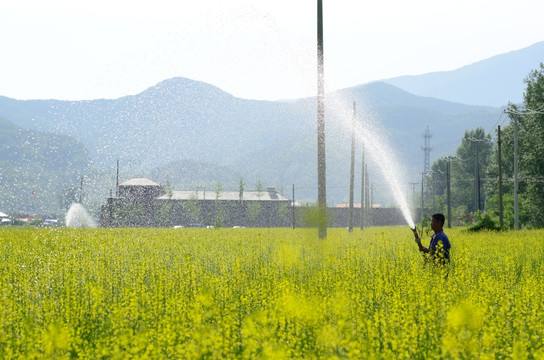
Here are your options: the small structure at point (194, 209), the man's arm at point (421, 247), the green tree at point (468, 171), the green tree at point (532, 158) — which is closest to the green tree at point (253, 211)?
the small structure at point (194, 209)

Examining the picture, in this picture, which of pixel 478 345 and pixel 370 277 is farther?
pixel 370 277

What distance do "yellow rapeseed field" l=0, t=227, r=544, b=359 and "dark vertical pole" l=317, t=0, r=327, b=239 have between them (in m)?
6.10

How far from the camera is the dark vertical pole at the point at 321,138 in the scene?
22.1 meters

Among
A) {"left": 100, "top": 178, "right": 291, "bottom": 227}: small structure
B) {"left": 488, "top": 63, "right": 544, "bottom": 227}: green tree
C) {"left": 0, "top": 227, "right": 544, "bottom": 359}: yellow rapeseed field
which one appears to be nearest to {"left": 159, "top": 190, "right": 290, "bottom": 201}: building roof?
{"left": 100, "top": 178, "right": 291, "bottom": 227}: small structure

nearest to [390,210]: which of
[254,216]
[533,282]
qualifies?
[254,216]

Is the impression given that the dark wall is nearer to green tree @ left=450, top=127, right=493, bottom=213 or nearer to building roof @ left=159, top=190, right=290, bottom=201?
building roof @ left=159, top=190, right=290, bottom=201

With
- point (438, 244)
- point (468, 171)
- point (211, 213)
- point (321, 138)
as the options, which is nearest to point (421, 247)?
point (438, 244)

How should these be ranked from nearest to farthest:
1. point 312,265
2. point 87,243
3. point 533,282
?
point 533,282
point 312,265
point 87,243

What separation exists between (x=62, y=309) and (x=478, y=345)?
5927mm

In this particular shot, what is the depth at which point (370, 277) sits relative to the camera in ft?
40.6

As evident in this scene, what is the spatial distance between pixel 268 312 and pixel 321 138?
15102 millimetres

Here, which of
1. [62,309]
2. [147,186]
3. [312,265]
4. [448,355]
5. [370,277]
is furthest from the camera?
[147,186]

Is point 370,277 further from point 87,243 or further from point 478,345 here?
point 87,243

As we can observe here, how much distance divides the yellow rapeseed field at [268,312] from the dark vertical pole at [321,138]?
20.0ft
